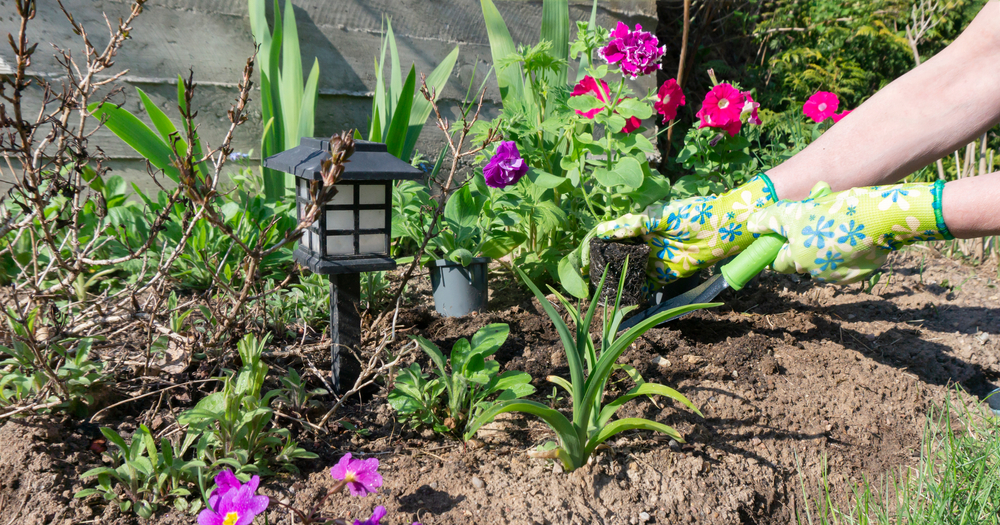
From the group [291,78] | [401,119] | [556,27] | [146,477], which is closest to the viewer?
[146,477]

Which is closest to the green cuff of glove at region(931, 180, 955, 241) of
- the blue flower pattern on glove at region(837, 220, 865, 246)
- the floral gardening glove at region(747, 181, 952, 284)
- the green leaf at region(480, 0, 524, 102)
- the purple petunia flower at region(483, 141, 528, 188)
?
the floral gardening glove at region(747, 181, 952, 284)

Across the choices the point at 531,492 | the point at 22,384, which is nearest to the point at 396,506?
the point at 531,492

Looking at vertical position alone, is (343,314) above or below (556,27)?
below

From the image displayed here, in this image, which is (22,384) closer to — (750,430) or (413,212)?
(413,212)

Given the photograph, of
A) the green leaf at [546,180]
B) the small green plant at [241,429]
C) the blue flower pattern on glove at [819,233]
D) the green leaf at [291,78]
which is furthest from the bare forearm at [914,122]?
the green leaf at [291,78]

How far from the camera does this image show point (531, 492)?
3.46ft

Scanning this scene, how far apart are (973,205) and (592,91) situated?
997 millimetres

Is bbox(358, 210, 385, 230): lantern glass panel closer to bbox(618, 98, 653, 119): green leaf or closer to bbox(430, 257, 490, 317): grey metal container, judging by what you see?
bbox(430, 257, 490, 317): grey metal container

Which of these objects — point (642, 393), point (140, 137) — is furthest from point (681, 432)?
point (140, 137)

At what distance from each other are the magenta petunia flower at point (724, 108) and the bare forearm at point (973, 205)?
75 cm

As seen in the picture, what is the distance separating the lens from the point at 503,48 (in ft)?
7.82

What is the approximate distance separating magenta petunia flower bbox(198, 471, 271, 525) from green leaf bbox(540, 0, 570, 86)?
193 centimetres

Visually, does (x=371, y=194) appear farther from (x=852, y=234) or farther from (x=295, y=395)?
(x=852, y=234)

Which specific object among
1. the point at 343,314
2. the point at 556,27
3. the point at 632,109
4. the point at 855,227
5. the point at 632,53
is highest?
the point at 556,27
